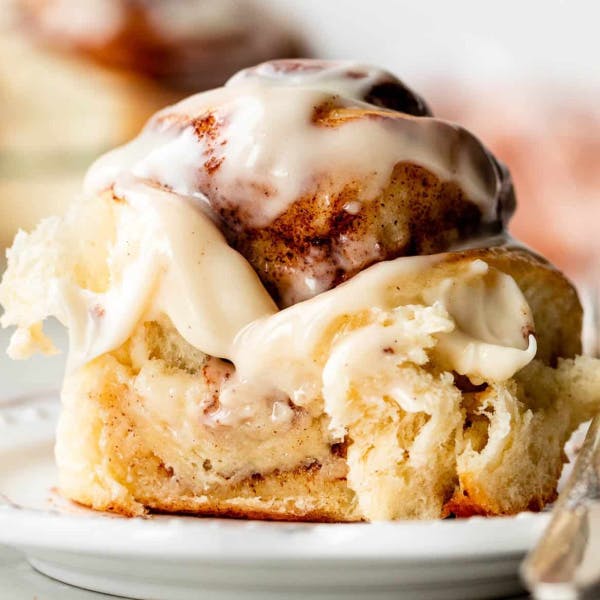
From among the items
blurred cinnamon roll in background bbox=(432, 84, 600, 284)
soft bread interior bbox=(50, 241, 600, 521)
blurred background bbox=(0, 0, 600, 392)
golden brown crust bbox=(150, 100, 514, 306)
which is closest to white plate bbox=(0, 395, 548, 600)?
soft bread interior bbox=(50, 241, 600, 521)

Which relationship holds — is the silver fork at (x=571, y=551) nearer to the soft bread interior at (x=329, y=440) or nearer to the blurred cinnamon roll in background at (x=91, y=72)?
the soft bread interior at (x=329, y=440)

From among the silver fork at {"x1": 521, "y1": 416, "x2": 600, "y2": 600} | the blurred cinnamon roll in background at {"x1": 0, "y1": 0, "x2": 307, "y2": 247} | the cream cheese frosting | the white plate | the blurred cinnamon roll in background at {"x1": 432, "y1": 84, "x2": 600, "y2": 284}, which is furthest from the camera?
the blurred cinnamon roll in background at {"x1": 432, "y1": 84, "x2": 600, "y2": 284}

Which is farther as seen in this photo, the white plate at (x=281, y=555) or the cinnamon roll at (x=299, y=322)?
the cinnamon roll at (x=299, y=322)

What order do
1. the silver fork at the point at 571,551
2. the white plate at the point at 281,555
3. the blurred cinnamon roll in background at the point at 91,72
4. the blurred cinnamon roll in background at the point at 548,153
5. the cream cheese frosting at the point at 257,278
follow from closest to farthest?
the silver fork at the point at 571,551 → the white plate at the point at 281,555 → the cream cheese frosting at the point at 257,278 → the blurred cinnamon roll in background at the point at 91,72 → the blurred cinnamon roll in background at the point at 548,153

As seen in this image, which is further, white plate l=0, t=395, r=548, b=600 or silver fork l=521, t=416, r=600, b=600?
white plate l=0, t=395, r=548, b=600

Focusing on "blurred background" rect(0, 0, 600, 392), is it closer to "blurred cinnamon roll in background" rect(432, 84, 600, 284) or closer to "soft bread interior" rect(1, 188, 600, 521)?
"blurred cinnamon roll in background" rect(432, 84, 600, 284)

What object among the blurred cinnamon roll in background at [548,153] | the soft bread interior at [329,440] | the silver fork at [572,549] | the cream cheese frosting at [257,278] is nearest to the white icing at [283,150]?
the cream cheese frosting at [257,278]

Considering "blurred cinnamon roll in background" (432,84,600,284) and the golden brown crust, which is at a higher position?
the golden brown crust
